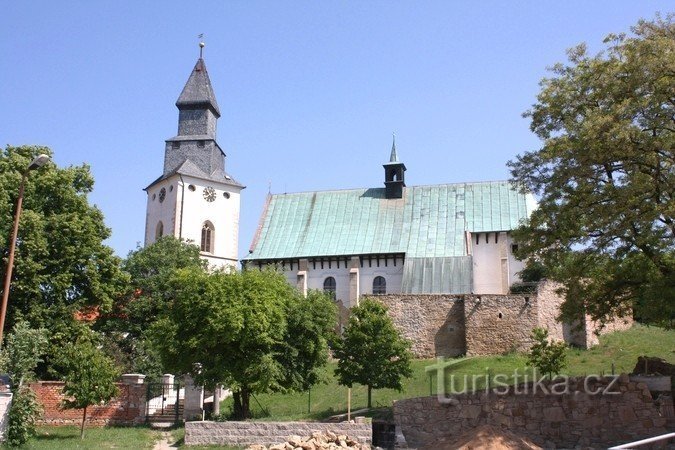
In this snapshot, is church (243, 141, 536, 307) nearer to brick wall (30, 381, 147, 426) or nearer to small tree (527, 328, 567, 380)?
small tree (527, 328, 567, 380)

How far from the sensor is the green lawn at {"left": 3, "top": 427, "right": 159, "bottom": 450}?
20.1m

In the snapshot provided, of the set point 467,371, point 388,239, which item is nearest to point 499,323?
point 467,371

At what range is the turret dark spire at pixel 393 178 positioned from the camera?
49812 mm

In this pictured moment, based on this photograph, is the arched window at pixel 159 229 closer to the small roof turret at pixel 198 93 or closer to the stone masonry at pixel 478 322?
the small roof turret at pixel 198 93

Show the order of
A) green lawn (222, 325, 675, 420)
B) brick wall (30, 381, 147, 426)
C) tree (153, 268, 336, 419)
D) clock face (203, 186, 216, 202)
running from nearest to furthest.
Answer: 1. tree (153, 268, 336, 419)
2. brick wall (30, 381, 147, 426)
3. green lawn (222, 325, 675, 420)
4. clock face (203, 186, 216, 202)

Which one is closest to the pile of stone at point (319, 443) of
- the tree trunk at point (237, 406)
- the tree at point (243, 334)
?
the tree at point (243, 334)

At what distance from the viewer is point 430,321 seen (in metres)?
38.5

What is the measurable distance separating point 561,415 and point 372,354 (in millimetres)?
9048

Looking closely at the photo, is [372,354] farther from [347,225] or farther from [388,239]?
[347,225]

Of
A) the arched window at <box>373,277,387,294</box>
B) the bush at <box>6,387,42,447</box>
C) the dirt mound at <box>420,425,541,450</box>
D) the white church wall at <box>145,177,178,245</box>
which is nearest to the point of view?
the dirt mound at <box>420,425,541,450</box>

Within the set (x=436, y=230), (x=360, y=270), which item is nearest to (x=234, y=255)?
(x=360, y=270)

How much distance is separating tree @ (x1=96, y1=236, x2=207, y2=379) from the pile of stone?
12928 mm

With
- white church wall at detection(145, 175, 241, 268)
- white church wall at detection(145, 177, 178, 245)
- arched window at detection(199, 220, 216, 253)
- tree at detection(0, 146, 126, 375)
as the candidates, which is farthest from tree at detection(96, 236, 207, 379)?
arched window at detection(199, 220, 216, 253)

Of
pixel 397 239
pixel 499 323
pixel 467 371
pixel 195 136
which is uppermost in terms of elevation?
pixel 195 136
